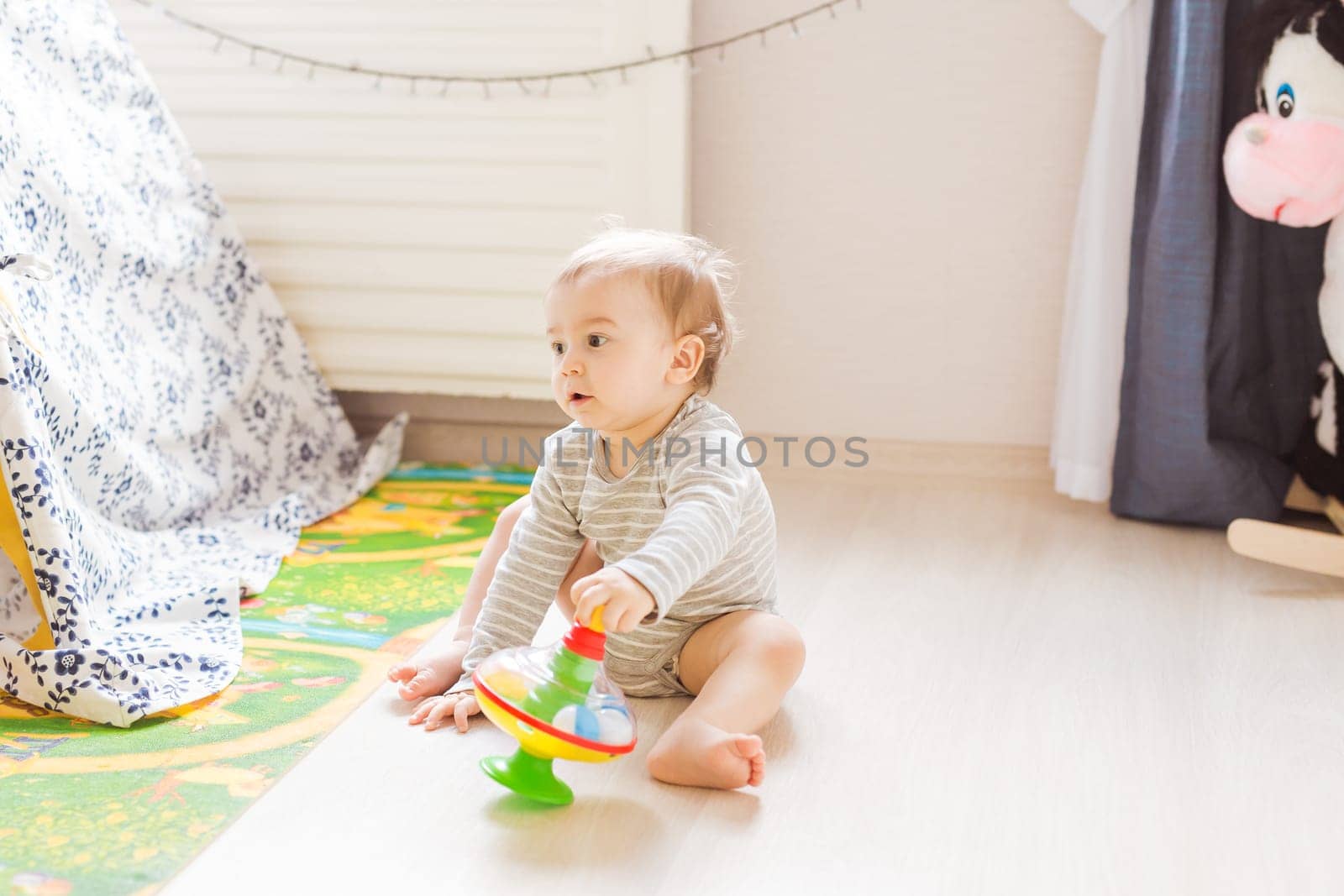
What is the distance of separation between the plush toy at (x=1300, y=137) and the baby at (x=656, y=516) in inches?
28.5

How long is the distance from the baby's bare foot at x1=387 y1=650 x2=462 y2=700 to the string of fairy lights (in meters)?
0.90

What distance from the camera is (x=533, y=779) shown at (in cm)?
100

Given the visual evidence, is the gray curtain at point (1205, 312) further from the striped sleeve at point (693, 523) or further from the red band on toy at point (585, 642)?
the red band on toy at point (585, 642)

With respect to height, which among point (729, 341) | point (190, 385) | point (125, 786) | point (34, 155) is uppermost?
point (34, 155)

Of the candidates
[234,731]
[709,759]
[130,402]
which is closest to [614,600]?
[709,759]

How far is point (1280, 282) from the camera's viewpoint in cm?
168

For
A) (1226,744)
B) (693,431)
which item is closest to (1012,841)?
(1226,744)

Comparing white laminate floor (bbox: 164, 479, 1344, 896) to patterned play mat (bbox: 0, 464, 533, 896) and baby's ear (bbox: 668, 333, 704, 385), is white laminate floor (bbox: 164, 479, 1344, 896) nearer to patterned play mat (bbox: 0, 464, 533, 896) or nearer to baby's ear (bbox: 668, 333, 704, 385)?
patterned play mat (bbox: 0, 464, 533, 896)

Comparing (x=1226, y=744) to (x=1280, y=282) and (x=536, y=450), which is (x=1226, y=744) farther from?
(x=536, y=450)

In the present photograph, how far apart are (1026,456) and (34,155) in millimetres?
1385

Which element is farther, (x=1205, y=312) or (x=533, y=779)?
(x=1205, y=312)

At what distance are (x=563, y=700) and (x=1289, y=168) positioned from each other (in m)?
1.08

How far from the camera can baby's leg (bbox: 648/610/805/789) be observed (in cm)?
Result: 102

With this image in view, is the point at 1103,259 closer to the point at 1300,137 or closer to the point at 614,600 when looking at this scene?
the point at 1300,137
